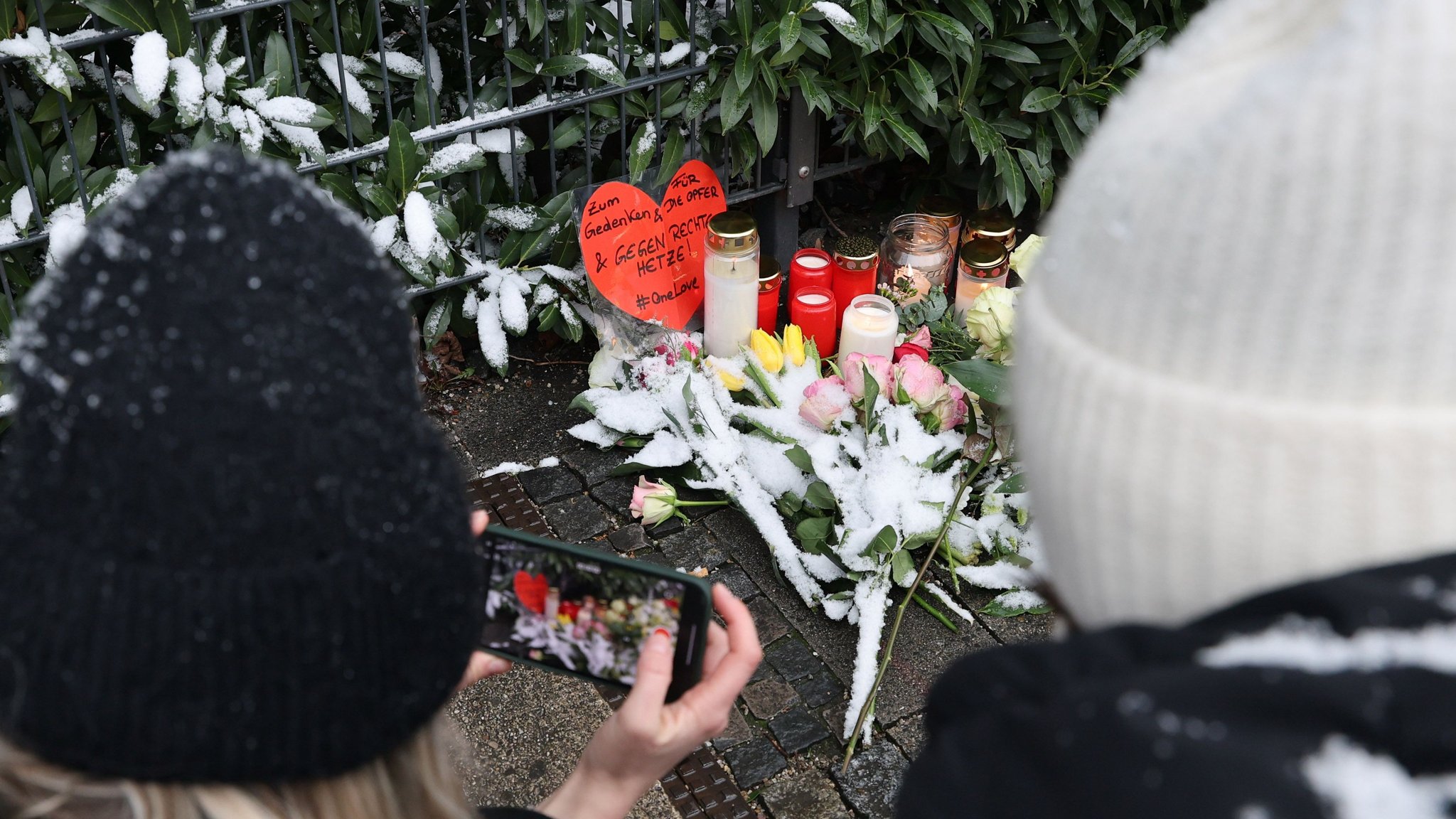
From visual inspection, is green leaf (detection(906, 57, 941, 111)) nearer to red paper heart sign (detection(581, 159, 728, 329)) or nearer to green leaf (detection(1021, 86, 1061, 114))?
green leaf (detection(1021, 86, 1061, 114))

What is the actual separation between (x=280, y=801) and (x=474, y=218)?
Result: 2.12 metres

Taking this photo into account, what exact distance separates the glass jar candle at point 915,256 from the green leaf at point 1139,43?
0.64m

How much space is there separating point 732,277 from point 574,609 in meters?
1.59

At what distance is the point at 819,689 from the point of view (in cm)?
217

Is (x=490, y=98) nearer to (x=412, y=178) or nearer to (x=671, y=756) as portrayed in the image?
(x=412, y=178)

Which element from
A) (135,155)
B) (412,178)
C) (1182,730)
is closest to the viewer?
(1182,730)

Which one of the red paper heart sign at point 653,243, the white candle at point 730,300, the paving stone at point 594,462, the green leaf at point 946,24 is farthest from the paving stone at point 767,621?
the green leaf at point 946,24

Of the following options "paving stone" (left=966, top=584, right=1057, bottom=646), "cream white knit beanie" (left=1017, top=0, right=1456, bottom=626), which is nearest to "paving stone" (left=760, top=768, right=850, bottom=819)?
"paving stone" (left=966, top=584, right=1057, bottom=646)

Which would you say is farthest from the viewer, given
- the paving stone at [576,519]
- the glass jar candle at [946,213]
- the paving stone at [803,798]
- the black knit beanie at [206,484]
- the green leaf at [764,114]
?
the glass jar candle at [946,213]

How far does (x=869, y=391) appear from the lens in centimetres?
248

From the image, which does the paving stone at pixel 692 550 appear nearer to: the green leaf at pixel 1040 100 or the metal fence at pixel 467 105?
the metal fence at pixel 467 105

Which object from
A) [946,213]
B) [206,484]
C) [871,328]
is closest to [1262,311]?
[206,484]

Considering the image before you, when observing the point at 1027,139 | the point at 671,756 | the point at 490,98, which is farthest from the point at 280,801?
the point at 1027,139

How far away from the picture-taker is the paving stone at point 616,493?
2.58 metres
